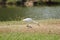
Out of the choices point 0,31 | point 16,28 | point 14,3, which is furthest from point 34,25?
point 14,3

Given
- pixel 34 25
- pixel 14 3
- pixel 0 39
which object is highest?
pixel 0 39

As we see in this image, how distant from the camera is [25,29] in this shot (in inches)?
714

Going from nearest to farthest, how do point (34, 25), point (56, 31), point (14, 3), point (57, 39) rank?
point (57, 39) → point (56, 31) → point (34, 25) → point (14, 3)

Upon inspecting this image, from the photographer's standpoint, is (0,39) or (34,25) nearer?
(0,39)

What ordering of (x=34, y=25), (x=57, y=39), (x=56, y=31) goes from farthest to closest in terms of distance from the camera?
(x=34, y=25)
(x=56, y=31)
(x=57, y=39)

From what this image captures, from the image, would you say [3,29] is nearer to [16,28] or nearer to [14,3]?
[16,28]

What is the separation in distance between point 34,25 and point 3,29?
284 cm

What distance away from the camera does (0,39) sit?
14336 mm

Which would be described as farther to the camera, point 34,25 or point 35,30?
point 34,25

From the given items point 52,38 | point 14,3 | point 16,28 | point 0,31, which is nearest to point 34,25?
point 16,28

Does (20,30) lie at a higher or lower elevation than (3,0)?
higher

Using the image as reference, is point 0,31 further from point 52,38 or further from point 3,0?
point 3,0

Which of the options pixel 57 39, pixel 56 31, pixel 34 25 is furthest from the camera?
pixel 34 25

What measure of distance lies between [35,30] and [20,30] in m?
1.00
